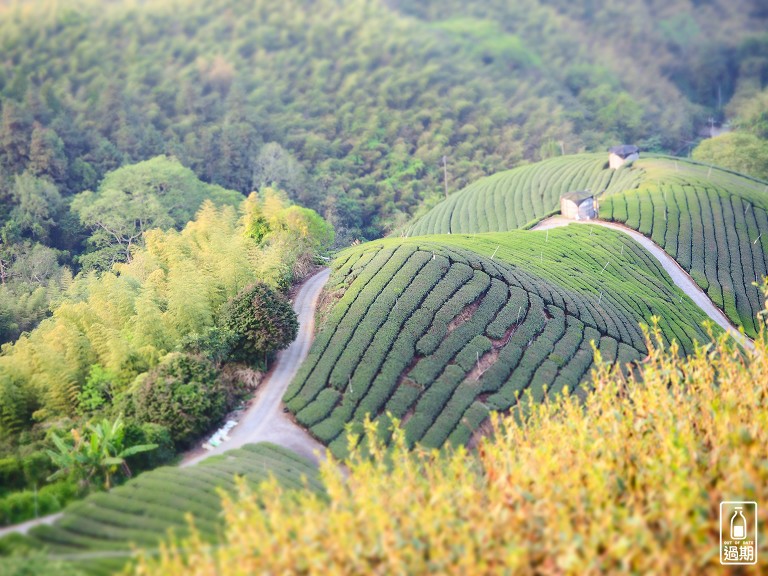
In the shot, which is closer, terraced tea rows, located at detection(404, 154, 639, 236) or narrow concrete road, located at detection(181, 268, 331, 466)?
narrow concrete road, located at detection(181, 268, 331, 466)

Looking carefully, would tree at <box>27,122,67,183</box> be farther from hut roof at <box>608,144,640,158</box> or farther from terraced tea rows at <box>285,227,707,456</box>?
hut roof at <box>608,144,640,158</box>

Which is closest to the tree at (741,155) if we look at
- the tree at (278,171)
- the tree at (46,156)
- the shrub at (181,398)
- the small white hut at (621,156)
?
the small white hut at (621,156)

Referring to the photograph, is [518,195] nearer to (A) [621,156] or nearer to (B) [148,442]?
(A) [621,156]

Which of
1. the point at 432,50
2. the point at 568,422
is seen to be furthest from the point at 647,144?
the point at 568,422

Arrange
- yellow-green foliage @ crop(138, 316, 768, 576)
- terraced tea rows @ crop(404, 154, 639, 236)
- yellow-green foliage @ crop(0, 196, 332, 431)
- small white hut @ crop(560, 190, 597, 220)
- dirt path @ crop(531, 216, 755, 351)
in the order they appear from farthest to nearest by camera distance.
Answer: terraced tea rows @ crop(404, 154, 639, 236) → small white hut @ crop(560, 190, 597, 220) → dirt path @ crop(531, 216, 755, 351) → yellow-green foliage @ crop(0, 196, 332, 431) → yellow-green foliage @ crop(138, 316, 768, 576)

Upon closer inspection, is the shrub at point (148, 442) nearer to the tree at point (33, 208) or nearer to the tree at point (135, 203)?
the tree at point (135, 203)

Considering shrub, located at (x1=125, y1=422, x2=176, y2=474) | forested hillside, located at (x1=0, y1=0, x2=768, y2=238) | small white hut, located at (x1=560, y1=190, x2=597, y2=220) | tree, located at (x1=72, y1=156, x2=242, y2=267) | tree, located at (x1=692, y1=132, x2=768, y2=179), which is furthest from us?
forested hillside, located at (x1=0, y1=0, x2=768, y2=238)

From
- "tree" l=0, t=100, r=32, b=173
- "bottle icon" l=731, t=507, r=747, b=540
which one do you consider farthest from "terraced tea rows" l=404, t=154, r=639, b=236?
"bottle icon" l=731, t=507, r=747, b=540
